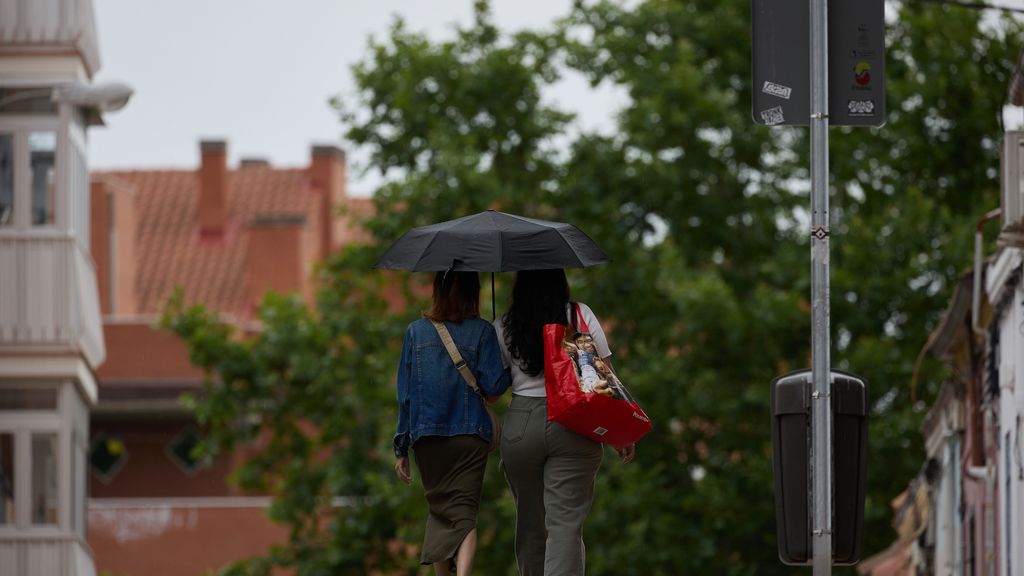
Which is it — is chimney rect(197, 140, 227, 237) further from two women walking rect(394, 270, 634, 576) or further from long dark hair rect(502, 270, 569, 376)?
long dark hair rect(502, 270, 569, 376)

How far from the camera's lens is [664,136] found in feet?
124

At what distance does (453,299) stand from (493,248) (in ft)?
0.97

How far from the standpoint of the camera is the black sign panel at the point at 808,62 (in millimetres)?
8148

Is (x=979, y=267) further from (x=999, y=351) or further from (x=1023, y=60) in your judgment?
(x=1023, y=60)

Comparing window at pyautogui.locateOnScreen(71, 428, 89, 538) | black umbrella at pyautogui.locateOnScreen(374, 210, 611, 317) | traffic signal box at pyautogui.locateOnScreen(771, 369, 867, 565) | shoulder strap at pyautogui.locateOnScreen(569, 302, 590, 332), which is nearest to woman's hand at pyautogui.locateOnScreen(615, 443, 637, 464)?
shoulder strap at pyautogui.locateOnScreen(569, 302, 590, 332)

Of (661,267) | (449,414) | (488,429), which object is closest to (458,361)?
(449,414)

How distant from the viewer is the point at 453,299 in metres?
10.4

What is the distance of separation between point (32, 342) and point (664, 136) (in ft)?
44.4

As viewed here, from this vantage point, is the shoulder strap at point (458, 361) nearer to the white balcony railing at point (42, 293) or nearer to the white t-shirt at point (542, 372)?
the white t-shirt at point (542, 372)

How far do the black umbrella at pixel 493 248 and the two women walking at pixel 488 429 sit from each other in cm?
10

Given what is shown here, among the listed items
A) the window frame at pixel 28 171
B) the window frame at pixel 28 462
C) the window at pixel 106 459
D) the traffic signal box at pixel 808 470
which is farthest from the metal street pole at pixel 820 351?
the window at pixel 106 459

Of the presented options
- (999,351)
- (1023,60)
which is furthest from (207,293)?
(1023,60)

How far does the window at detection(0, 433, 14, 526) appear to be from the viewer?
26656mm

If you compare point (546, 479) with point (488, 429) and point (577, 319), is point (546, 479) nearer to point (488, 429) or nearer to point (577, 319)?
point (488, 429)
